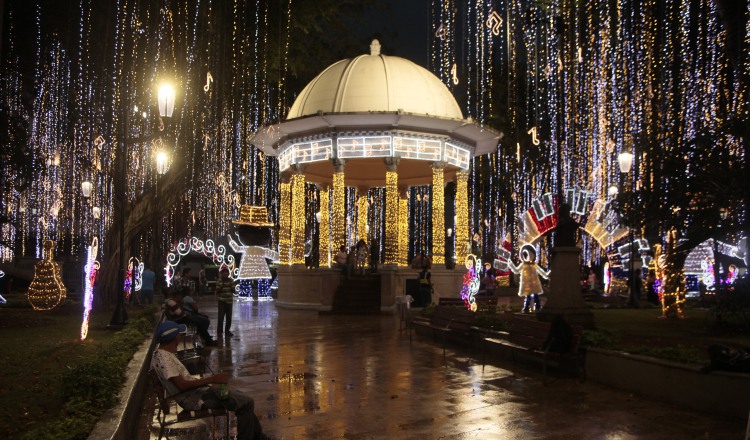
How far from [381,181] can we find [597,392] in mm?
25057

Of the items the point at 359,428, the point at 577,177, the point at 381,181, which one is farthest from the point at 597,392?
the point at 577,177

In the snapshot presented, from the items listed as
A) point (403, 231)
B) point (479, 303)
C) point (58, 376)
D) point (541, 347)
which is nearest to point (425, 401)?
point (541, 347)

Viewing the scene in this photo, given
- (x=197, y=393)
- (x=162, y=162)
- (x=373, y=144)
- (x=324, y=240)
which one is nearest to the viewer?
(x=197, y=393)

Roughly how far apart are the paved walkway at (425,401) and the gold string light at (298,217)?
13.9 m

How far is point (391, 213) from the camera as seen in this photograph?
88.1 feet

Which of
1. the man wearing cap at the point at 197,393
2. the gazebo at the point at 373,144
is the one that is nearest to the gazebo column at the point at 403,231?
the gazebo at the point at 373,144

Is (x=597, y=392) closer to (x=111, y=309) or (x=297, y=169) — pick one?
(x=111, y=309)

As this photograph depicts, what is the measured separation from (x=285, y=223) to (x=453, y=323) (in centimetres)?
1523

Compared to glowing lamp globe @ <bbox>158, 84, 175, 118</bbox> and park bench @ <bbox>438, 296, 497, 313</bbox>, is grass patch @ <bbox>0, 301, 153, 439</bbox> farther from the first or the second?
park bench @ <bbox>438, 296, 497, 313</bbox>

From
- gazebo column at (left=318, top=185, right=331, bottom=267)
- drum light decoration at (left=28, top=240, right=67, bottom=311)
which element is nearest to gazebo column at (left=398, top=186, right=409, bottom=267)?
gazebo column at (left=318, top=185, right=331, bottom=267)

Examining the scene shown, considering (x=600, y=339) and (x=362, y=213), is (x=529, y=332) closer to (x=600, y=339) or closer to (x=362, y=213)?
(x=600, y=339)

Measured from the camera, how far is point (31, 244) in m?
51.8

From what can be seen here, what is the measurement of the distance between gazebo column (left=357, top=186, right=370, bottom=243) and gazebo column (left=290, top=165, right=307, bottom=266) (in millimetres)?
3504

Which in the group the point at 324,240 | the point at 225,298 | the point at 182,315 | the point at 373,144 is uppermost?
the point at 373,144
